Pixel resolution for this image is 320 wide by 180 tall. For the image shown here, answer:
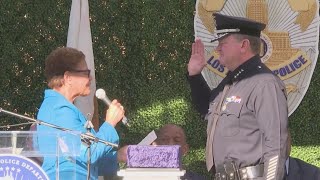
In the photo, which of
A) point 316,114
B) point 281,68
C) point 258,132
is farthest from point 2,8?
point 258,132

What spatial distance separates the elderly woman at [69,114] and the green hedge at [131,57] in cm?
246

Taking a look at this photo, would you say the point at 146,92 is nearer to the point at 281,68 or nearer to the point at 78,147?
the point at 281,68

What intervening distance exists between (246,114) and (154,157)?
659 millimetres

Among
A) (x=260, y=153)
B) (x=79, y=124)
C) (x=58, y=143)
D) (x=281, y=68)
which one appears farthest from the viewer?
(x=281, y=68)

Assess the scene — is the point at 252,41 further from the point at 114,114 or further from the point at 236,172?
the point at 114,114

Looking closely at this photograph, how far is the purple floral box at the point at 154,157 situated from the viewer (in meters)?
3.28

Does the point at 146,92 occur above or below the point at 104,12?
below

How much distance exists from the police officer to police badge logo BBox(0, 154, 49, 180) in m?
1.22

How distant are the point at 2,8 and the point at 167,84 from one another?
1.57m

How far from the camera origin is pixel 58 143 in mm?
2875

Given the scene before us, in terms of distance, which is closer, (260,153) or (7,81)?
(260,153)

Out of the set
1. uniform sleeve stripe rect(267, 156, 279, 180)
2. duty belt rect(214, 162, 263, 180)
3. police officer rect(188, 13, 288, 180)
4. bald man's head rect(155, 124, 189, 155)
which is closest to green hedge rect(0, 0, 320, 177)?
bald man's head rect(155, 124, 189, 155)

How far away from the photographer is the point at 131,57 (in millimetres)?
6176

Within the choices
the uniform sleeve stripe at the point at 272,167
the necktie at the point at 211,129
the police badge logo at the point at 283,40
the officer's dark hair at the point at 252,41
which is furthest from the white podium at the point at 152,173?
the police badge logo at the point at 283,40
